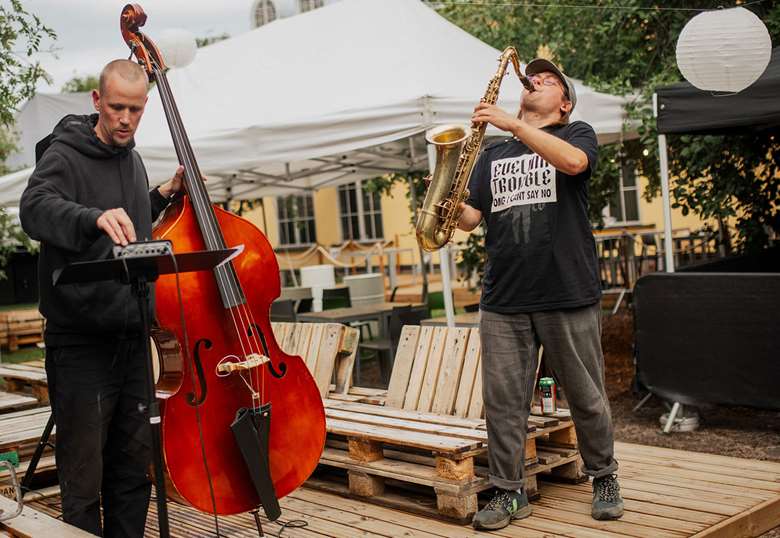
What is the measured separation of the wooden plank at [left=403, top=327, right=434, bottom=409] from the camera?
16.7 ft

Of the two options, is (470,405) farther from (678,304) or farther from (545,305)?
(678,304)

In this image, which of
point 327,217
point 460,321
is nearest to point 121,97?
point 460,321

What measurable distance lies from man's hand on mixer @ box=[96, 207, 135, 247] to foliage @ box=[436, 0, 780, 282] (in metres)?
5.41

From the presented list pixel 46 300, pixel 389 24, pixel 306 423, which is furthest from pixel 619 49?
pixel 46 300

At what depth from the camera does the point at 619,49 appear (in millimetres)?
9781

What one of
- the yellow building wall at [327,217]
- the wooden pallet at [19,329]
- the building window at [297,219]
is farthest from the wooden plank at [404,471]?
the building window at [297,219]

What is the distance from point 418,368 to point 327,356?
87 cm

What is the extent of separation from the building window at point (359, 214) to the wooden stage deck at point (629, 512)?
62.3 feet

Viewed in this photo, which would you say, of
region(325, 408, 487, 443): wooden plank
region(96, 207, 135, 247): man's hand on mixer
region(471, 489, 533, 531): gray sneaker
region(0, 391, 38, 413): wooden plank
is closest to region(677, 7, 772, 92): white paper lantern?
region(325, 408, 487, 443): wooden plank

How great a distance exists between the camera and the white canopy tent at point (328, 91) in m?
6.71

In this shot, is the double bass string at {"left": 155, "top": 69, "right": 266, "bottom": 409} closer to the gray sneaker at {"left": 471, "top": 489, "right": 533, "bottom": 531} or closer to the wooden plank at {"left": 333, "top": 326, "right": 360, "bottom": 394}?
the gray sneaker at {"left": 471, "top": 489, "right": 533, "bottom": 531}

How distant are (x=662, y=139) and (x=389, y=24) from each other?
9.12ft

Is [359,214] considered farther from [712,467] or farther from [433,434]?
[433,434]

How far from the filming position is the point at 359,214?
24.2 m
